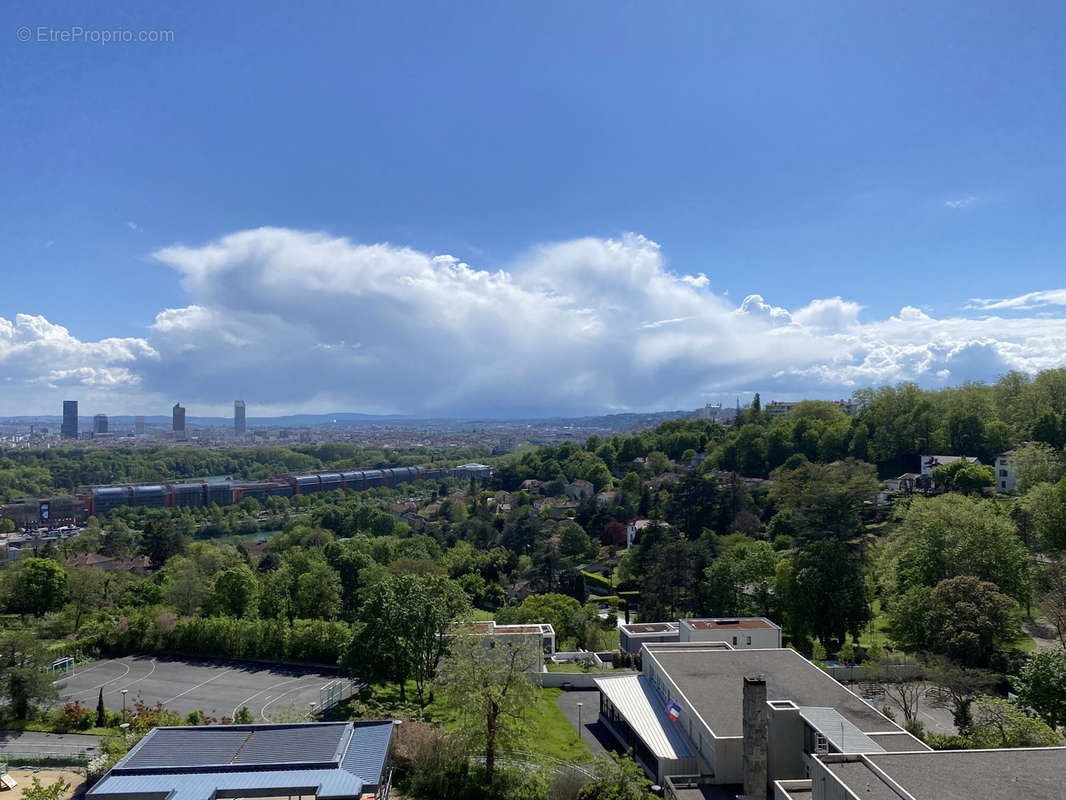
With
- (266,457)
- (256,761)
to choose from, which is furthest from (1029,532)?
(266,457)

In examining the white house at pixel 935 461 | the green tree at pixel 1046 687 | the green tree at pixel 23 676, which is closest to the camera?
the green tree at pixel 1046 687

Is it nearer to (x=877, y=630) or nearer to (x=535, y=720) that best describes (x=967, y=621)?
(x=877, y=630)

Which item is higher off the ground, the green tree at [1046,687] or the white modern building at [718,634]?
the green tree at [1046,687]

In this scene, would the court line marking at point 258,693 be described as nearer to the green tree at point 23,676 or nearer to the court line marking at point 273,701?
the court line marking at point 273,701

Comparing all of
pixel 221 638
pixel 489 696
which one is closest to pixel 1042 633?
pixel 489 696

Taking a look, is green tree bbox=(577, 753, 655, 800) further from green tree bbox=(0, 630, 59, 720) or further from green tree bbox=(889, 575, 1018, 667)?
green tree bbox=(0, 630, 59, 720)

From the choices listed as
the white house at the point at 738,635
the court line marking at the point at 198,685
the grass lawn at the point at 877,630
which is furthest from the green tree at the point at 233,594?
the grass lawn at the point at 877,630
